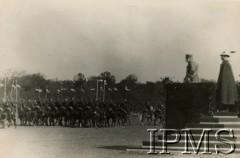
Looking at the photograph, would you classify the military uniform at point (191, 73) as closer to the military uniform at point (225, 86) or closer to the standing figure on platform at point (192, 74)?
the standing figure on platform at point (192, 74)

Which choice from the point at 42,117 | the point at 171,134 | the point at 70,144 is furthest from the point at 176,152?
the point at 42,117

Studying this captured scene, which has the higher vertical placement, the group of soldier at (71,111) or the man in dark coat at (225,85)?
the man in dark coat at (225,85)

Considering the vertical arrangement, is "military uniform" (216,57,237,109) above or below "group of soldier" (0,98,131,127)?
above

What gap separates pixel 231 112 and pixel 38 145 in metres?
5.86

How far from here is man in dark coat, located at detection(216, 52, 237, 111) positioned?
1565 centimetres

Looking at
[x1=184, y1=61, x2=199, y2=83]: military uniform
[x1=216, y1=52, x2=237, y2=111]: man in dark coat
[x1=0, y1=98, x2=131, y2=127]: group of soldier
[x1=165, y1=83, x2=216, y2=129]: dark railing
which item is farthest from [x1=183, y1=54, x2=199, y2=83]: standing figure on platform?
[x1=0, y1=98, x2=131, y2=127]: group of soldier

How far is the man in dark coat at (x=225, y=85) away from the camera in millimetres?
15648

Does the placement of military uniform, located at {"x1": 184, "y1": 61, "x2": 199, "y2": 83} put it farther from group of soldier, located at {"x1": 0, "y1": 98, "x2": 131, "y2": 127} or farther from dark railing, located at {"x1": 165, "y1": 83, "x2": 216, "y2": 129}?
group of soldier, located at {"x1": 0, "y1": 98, "x2": 131, "y2": 127}

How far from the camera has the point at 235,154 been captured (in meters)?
13.8

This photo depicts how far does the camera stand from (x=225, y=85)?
1566cm

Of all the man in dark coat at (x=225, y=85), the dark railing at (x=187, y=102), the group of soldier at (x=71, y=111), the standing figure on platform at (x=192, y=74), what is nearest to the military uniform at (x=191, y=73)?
the standing figure on platform at (x=192, y=74)

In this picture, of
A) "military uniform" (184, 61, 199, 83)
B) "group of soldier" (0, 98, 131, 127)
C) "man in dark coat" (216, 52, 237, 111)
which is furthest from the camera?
"group of soldier" (0, 98, 131, 127)

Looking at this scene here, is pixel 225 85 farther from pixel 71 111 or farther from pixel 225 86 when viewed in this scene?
pixel 71 111

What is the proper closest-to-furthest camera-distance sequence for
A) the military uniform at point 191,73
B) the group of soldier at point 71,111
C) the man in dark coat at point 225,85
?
the man in dark coat at point 225,85
the military uniform at point 191,73
the group of soldier at point 71,111
